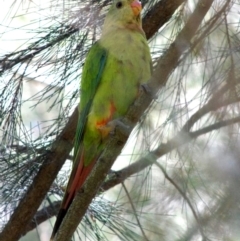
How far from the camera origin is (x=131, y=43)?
6.39 ft

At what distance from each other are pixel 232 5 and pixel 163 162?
509mm

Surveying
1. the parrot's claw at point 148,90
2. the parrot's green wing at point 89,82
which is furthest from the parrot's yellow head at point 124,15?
the parrot's claw at point 148,90

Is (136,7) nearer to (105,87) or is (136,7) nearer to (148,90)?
(105,87)

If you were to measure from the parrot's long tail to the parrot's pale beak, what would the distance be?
514 mm

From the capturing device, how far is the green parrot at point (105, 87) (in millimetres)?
1916

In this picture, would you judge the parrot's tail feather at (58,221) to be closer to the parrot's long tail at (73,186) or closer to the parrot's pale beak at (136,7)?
the parrot's long tail at (73,186)

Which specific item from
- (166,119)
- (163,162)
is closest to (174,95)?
(166,119)

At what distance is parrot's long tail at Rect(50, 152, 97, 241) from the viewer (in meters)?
1.79

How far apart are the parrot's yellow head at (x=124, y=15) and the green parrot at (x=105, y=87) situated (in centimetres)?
3

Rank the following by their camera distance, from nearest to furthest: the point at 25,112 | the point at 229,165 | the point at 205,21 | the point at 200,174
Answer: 1. the point at 229,165
2. the point at 200,174
3. the point at 205,21
4. the point at 25,112

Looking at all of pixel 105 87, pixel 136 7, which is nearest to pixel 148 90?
pixel 105 87

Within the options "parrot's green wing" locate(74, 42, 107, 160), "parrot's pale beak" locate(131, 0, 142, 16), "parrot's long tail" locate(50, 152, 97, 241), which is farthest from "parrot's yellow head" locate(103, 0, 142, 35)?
"parrot's long tail" locate(50, 152, 97, 241)

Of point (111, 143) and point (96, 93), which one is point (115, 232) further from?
point (111, 143)

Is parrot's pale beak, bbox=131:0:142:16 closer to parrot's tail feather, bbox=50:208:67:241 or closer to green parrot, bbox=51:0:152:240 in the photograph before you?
green parrot, bbox=51:0:152:240
